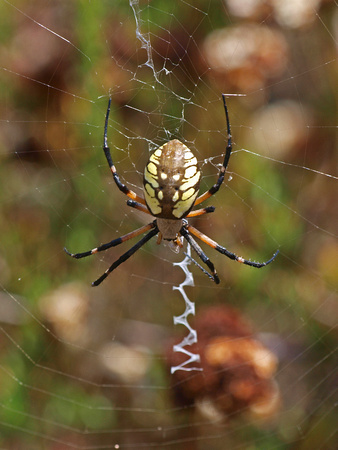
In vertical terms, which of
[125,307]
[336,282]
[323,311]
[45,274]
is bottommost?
[125,307]

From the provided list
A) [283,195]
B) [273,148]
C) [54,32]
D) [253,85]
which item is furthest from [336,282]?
[54,32]

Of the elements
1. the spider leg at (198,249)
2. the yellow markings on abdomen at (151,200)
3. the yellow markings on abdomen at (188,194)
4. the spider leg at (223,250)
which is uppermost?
the yellow markings on abdomen at (188,194)

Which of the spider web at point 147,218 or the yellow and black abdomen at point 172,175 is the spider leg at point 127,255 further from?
the yellow and black abdomen at point 172,175

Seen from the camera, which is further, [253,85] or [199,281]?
[199,281]

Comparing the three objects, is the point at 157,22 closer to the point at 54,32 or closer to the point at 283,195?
the point at 54,32

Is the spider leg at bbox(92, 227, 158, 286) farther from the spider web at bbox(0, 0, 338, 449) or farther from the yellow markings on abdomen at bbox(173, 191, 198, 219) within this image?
the yellow markings on abdomen at bbox(173, 191, 198, 219)

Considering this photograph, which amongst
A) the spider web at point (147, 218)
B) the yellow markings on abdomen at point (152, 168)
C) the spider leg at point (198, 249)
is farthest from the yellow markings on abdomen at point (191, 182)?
the spider leg at point (198, 249)

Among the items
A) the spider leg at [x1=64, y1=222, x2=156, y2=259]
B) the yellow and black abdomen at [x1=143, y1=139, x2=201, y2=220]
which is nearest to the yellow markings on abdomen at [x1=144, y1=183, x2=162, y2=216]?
the yellow and black abdomen at [x1=143, y1=139, x2=201, y2=220]
